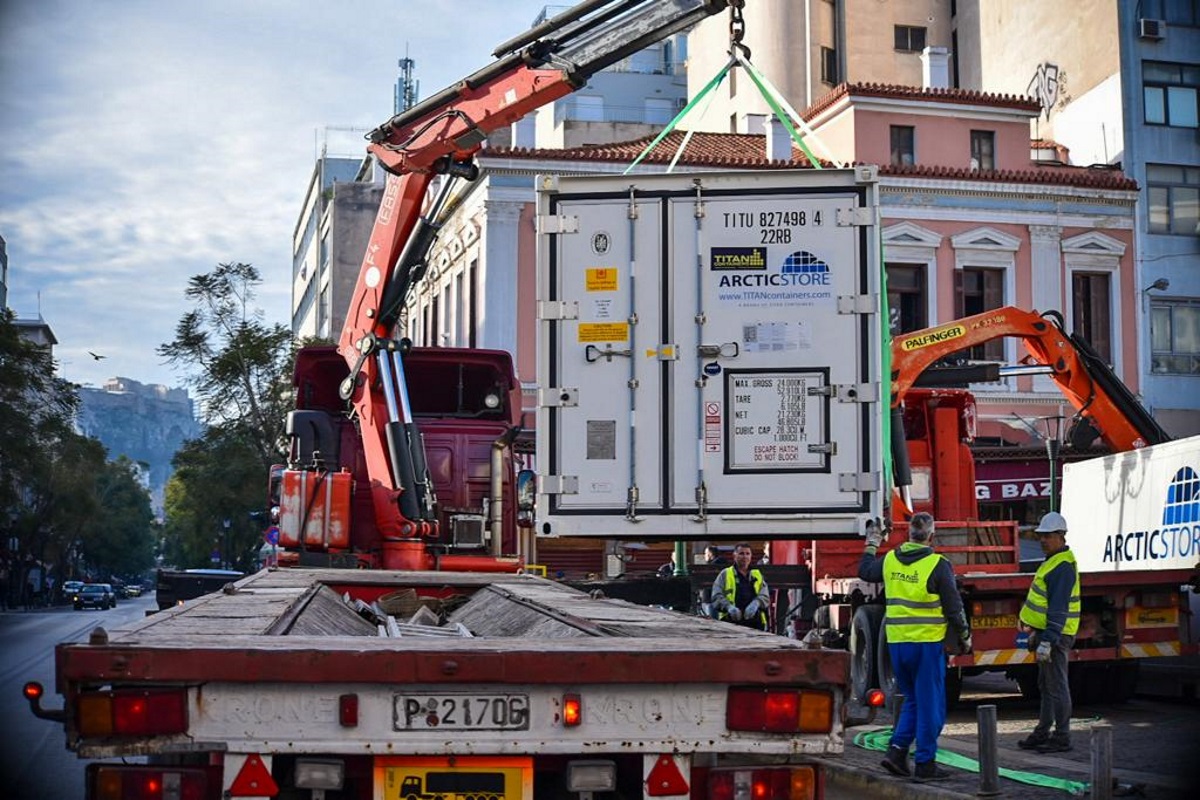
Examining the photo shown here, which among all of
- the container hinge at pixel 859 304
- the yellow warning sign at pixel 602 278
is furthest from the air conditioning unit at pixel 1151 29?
the yellow warning sign at pixel 602 278

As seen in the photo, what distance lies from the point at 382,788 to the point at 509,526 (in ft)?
32.7

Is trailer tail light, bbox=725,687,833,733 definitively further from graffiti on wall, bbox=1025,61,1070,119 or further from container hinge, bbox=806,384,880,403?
graffiti on wall, bbox=1025,61,1070,119

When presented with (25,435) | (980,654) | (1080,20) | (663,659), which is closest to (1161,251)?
(1080,20)

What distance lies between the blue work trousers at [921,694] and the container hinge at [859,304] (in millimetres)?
2198

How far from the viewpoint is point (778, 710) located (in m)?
5.30

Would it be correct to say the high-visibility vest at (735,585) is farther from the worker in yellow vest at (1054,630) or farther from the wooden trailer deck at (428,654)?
the wooden trailer deck at (428,654)

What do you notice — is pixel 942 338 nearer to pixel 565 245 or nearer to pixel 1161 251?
pixel 565 245

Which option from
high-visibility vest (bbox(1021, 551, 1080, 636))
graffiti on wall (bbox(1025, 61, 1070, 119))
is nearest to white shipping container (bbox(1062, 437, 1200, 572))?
high-visibility vest (bbox(1021, 551, 1080, 636))

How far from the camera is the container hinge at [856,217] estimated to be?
11.1 m

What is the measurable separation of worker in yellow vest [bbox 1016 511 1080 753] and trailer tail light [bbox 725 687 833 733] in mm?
6871

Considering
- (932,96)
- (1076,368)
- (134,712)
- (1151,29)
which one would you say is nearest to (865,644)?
(1076,368)

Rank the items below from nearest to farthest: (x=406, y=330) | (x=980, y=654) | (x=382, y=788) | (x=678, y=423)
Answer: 1. (x=382, y=788)
2. (x=678, y=423)
3. (x=980, y=654)
4. (x=406, y=330)

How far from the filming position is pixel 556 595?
27.3 ft

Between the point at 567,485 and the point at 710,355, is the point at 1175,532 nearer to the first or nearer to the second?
the point at 710,355
